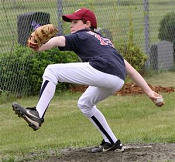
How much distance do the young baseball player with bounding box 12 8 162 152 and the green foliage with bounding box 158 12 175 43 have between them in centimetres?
984

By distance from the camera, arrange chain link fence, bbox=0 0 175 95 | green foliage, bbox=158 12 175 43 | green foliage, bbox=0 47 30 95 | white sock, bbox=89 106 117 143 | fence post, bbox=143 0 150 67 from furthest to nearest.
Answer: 1. green foliage, bbox=158 12 175 43
2. fence post, bbox=143 0 150 67
3. chain link fence, bbox=0 0 175 95
4. green foliage, bbox=0 47 30 95
5. white sock, bbox=89 106 117 143

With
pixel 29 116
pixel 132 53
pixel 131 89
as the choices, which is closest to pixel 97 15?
pixel 132 53

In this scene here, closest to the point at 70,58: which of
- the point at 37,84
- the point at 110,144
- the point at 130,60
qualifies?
the point at 37,84

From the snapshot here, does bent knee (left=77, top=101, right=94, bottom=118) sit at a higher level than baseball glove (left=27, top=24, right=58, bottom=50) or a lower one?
lower

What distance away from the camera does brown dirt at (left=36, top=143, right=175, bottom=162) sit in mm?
6691

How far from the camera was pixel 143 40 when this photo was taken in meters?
15.3

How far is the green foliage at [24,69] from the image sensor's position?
11875mm

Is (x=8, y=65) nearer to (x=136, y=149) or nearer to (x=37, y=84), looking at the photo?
(x=37, y=84)

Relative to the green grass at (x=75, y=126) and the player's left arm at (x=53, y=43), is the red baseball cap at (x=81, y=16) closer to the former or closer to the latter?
the player's left arm at (x=53, y=43)

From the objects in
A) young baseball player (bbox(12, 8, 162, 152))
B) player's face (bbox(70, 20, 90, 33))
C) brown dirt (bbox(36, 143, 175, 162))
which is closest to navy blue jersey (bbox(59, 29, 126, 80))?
young baseball player (bbox(12, 8, 162, 152))

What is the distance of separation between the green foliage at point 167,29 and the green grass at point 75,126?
14.4ft

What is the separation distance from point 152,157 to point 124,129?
102 inches

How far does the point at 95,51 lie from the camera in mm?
6469

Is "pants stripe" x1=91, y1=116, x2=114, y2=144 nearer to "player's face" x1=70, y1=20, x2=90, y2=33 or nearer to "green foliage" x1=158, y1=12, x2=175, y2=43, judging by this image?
"player's face" x1=70, y1=20, x2=90, y2=33
